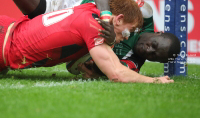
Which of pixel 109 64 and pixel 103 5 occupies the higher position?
pixel 103 5

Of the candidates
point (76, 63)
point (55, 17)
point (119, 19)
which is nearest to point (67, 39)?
point (55, 17)

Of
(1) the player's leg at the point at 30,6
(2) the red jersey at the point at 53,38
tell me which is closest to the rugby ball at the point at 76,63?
(2) the red jersey at the point at 53,38

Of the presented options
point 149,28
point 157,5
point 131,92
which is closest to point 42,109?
point 131,92

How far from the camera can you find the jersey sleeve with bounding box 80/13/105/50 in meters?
3.09

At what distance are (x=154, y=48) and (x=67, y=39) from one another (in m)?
1.31

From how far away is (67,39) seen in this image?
3281 millimetres

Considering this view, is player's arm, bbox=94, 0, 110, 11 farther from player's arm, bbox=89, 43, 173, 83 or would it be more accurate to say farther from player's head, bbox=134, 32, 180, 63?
player's head, bbox=134, 32, 180, 63

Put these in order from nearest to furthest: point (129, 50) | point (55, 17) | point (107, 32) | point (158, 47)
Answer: point (107, 32) → point (55, 17) → point (158, 47) → point (129, 50)

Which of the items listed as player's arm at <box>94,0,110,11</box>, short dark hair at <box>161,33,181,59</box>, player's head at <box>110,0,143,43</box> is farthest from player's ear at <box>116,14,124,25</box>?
short dark hair at <box>161,33,181,59</box>

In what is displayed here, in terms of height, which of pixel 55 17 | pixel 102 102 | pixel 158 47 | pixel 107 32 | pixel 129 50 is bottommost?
pixel 129 50

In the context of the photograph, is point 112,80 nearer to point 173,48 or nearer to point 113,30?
point 113,30

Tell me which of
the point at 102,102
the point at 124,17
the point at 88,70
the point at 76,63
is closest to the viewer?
the point at 102,102

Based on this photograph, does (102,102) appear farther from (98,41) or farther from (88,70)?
(88,70)

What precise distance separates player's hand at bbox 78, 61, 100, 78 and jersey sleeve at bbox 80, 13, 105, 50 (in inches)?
31.0
